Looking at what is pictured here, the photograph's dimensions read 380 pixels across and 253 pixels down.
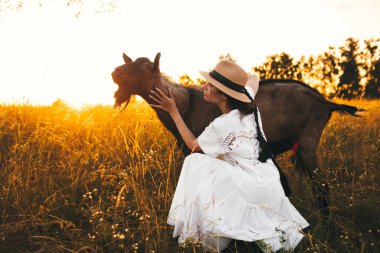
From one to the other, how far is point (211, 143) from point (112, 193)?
1.43 metres

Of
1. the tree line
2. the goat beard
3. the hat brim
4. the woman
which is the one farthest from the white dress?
the tree line

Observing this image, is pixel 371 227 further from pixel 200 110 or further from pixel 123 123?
pixel 123 123

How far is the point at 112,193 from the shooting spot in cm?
391

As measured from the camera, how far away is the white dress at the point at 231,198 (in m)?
2.75

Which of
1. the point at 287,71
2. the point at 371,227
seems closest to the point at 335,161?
the point at 371,227

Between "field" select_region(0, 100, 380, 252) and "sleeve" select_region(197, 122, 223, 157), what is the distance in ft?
1.94

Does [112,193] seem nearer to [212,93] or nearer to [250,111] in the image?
[212,93]

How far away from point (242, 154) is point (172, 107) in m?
0.90

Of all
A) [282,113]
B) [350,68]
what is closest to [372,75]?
[350,68]

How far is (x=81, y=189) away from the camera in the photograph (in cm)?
388

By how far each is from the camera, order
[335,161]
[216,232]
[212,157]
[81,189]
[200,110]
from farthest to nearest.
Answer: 1. [335,161]
2. [200,110]
3. [81,189]
4. [212,157]
5. [216,232]

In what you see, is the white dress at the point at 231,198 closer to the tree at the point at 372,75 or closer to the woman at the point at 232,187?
the woman at the point at 232,187

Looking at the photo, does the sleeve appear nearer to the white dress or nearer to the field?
the white dress

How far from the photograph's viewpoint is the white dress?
2748 mm
